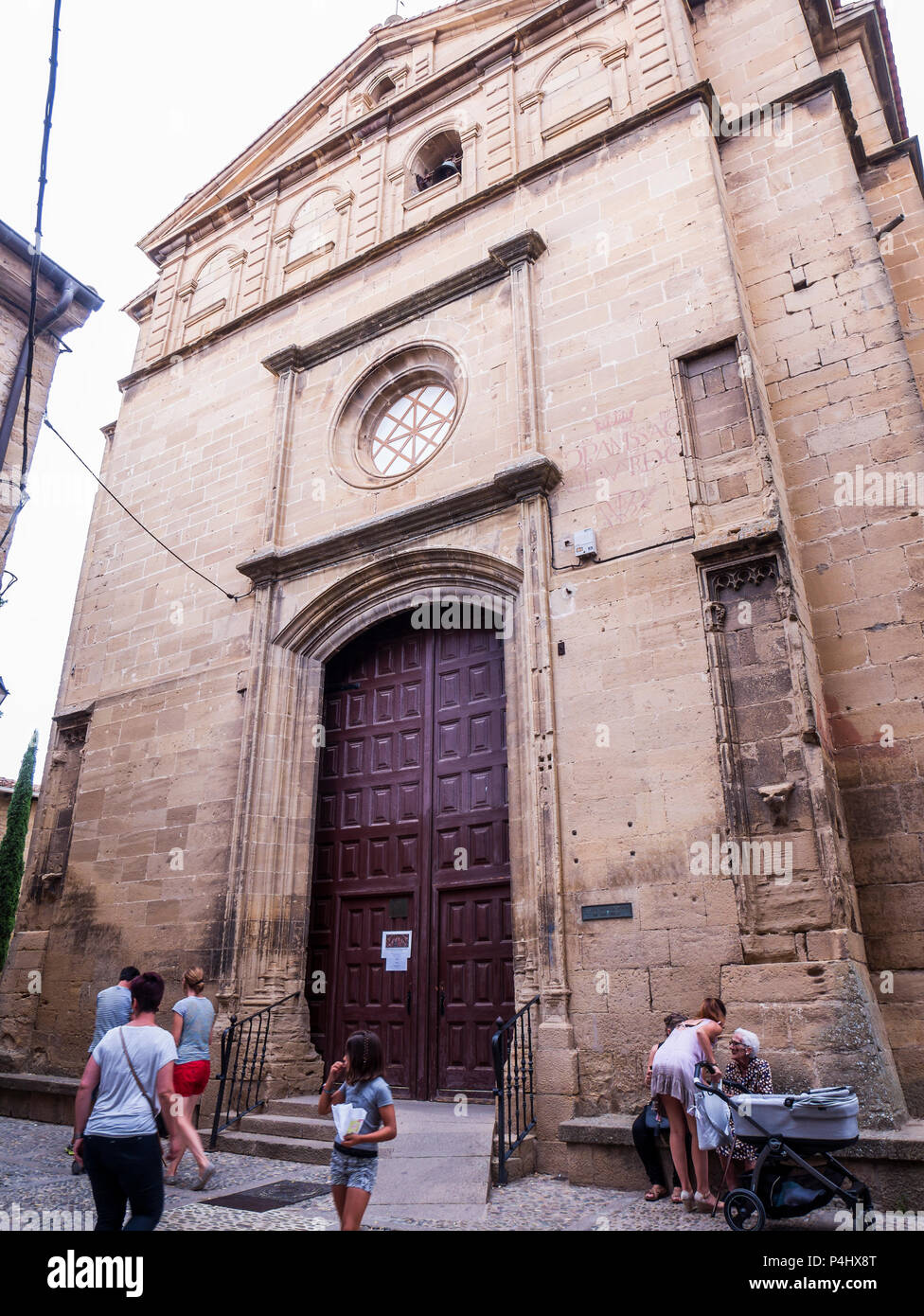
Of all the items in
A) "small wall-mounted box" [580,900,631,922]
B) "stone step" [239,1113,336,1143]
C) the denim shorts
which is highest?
"small wall-mounted box" [580,900,631,922]

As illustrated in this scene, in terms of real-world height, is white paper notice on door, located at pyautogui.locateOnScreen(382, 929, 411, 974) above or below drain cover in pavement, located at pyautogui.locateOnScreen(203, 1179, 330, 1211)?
above

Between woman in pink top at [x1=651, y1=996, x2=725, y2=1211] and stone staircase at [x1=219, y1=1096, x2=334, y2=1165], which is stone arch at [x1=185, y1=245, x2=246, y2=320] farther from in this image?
woman in pink top at [x1=651, y1=996, x2=725, y2=1211]

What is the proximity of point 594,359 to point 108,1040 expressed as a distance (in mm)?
8058

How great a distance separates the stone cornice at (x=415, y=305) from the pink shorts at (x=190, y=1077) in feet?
30.1

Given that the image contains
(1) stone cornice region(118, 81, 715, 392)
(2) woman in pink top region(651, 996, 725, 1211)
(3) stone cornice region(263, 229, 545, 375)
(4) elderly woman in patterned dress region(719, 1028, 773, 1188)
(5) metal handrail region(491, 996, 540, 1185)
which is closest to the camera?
(4) elderly woman in patterned dress region(719, 1028, 773, 1188)

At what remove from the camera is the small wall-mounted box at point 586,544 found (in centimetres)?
852

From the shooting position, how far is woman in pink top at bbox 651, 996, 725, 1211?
5.62m

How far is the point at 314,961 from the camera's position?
9.74 m

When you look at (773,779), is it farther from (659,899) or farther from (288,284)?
(288,284)

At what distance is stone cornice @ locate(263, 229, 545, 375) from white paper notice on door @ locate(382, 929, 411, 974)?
781 cm

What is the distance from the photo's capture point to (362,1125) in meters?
4.17

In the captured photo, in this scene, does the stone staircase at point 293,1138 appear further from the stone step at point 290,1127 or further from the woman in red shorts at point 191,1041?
the woman in red shorts at point 191,1041

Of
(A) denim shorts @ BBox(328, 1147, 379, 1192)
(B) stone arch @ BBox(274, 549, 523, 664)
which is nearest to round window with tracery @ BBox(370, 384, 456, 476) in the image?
(B) stone arch @ BBox(274, 549, 523, 664)

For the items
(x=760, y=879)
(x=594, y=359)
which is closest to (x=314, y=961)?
(x=760, y=879)
